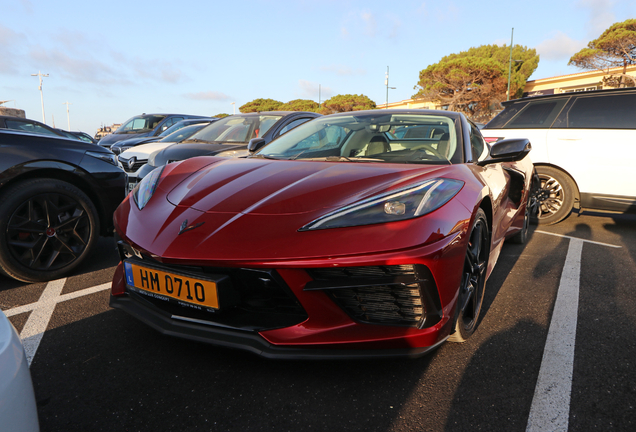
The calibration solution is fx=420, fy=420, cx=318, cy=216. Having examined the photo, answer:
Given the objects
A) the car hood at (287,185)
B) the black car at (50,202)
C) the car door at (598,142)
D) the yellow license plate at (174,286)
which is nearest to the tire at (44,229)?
the black car at (50,202)

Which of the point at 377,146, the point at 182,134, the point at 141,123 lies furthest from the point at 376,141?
the point at 141,123

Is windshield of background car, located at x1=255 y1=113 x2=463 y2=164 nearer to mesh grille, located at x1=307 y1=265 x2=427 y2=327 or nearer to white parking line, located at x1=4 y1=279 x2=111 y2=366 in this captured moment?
mesh grille, located at x1=307 y1=265 x2=427 y2=327

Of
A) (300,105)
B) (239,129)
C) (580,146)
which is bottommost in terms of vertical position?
(580,146)

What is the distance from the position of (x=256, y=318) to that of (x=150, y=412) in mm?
505

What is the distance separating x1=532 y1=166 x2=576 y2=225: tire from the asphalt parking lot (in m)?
2.51

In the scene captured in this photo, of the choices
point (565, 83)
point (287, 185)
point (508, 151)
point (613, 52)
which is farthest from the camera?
point (565, 83)

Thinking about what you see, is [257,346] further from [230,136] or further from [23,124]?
[23,124]

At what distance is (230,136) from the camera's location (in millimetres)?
5824

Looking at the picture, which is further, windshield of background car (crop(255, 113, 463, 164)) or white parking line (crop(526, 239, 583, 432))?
windshield of background car (crop(255, 113, 463, 164))

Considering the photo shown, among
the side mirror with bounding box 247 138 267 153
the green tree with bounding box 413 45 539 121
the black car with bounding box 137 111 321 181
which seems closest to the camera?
the side mirror with bounding box 247 138 267 153

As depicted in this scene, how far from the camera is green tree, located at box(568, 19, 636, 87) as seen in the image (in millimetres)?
26281

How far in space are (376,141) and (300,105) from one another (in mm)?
58064

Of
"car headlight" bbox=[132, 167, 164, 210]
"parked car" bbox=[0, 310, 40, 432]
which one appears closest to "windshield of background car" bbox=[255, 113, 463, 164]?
"car headlight" bbox=[132, 167, 164, 210]

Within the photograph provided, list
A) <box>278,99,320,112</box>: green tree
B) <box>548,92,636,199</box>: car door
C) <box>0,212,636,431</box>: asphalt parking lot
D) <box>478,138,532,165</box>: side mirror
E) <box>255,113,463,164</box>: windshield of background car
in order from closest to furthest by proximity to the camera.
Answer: <box>0,212,636,431</box>: asphalt parking lot → <box>255,113,463,164</box>: windshield of background car → <box>478,138,532,165</box>: side mirror → <box>548,92,636,199</box>: car door → <box>278,99,320,112</box>: green tree
